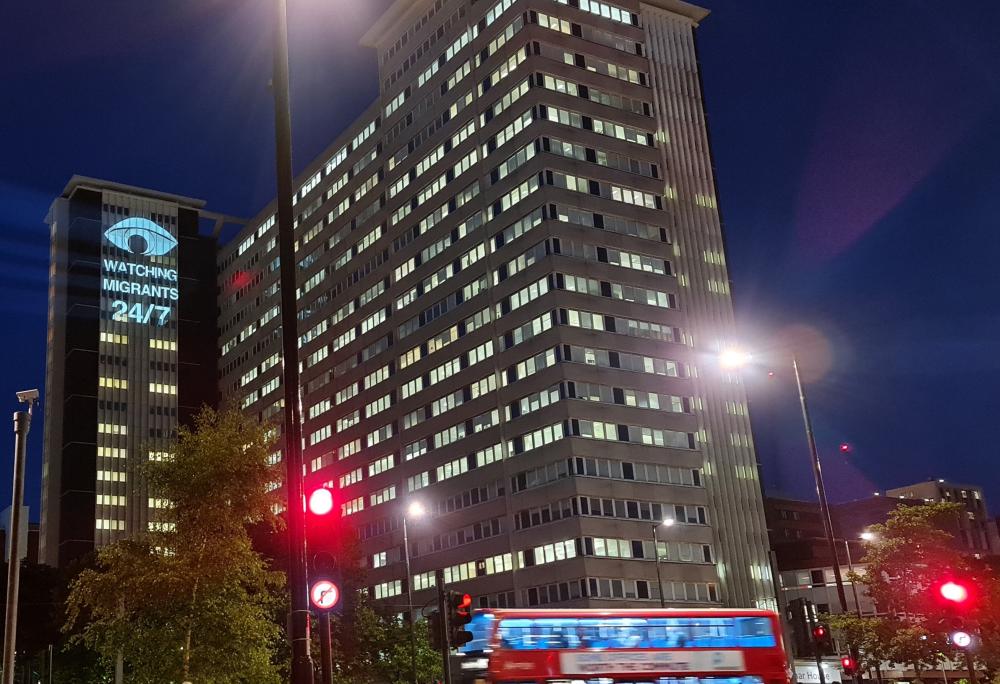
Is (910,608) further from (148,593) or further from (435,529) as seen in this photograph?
(435,529)

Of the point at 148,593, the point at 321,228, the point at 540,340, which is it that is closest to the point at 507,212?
the point at 540,340

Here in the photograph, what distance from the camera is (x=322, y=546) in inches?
452

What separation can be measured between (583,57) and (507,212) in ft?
62.0

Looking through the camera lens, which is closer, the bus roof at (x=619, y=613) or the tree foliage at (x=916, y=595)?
the bus roof at (x=619, y=613)

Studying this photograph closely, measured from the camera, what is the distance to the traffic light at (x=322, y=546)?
1137cm

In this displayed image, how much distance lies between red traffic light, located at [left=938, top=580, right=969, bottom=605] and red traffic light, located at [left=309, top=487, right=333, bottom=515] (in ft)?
49.5

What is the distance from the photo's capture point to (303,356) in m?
140

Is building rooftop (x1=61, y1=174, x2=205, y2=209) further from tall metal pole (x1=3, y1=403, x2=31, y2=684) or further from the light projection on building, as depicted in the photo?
tall metal pole (x1=3, y1=403, x2=31, y2=684)

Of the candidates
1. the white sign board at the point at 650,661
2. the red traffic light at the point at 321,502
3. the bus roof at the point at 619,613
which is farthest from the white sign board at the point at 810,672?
A: the red traffic light at the point at 321,502

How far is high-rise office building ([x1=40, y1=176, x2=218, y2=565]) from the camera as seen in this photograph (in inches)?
6467

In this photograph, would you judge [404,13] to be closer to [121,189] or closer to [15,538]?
[121,189]

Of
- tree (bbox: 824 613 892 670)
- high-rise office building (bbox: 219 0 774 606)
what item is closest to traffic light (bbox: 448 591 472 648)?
tree (bbox: 824 613 892 670)

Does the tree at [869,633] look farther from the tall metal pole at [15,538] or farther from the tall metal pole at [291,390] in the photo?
the tall metal pole at [291,390]

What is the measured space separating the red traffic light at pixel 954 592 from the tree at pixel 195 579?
27.5 meters
